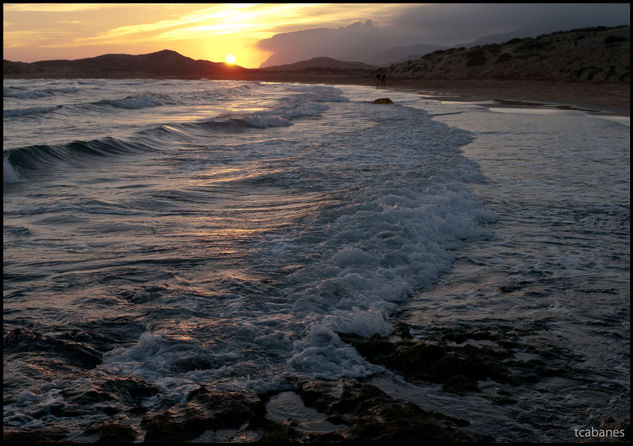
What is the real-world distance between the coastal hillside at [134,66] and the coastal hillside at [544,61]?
75.7 m

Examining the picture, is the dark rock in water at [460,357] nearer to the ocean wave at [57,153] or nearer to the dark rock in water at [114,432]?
the dark rock in water at [114,432]

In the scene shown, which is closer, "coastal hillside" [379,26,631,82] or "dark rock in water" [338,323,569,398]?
"dark rock in water" [338,323,569,398]

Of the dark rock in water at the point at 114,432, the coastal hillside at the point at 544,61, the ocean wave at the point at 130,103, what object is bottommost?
the dark rock in water at the point at 114,432

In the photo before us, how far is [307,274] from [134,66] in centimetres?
15577

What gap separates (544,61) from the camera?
48.0m

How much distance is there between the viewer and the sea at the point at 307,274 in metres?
3.39

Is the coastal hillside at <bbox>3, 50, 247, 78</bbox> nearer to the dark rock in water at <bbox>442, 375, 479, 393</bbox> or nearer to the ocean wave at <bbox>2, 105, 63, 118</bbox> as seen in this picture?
the ocean wave at <bbox>2, 105, 63, 118</bbox>

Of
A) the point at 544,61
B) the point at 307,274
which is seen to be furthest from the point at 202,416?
the point at 544,61

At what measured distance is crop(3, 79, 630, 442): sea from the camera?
11.1ft

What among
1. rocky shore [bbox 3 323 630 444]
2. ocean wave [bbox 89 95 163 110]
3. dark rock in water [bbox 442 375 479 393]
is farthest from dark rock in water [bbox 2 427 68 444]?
ocean wave [bbox 89 95 163 110]

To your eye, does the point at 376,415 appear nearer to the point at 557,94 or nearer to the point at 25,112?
the point at 25,112

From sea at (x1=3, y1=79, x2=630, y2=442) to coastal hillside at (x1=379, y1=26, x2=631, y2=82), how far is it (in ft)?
107

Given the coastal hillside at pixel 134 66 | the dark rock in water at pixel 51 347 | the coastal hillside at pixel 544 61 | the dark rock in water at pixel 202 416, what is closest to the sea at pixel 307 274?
the dark rock in water at pixel 51 347

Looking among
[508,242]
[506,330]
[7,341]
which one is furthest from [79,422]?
[508,242]
